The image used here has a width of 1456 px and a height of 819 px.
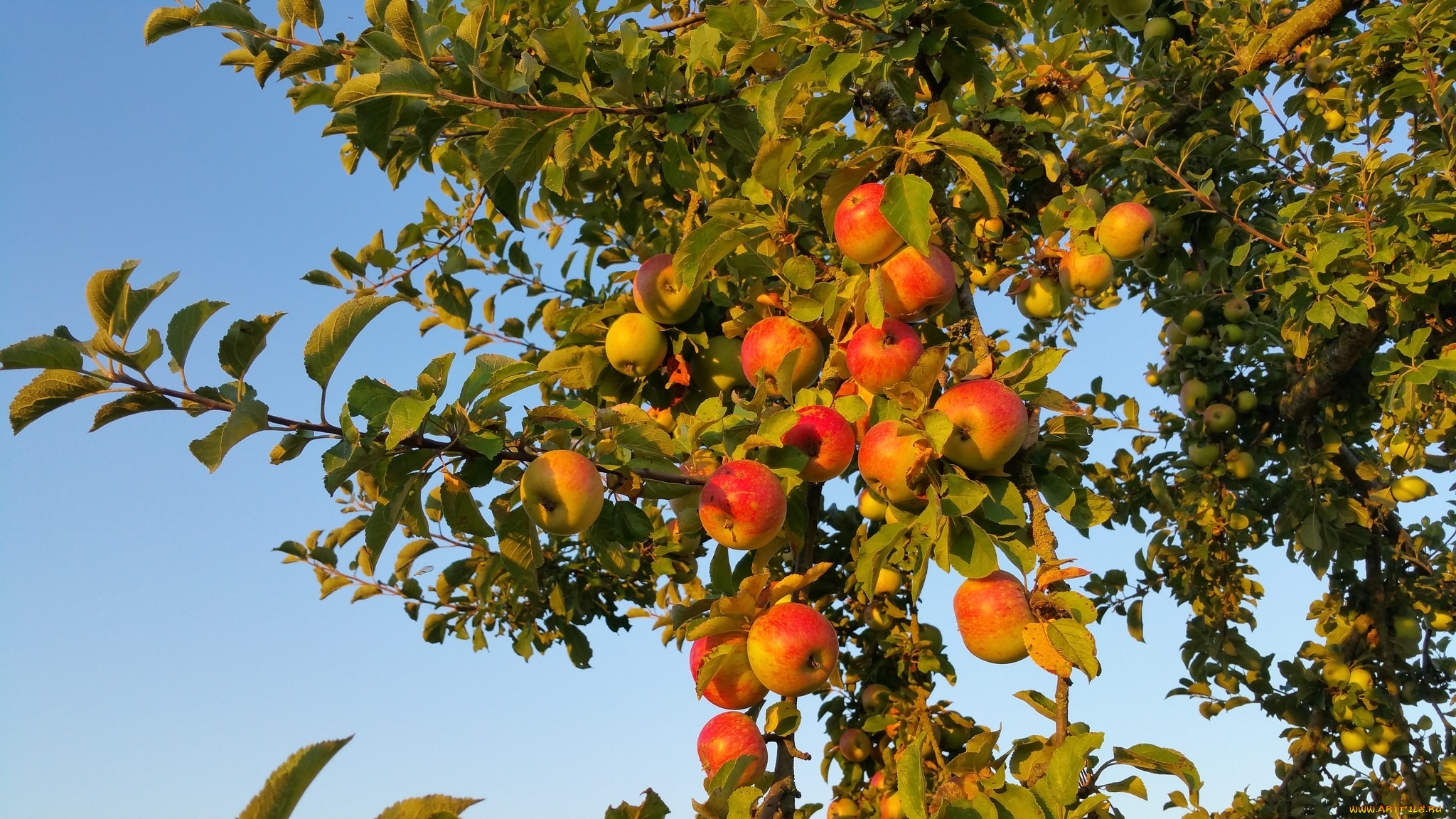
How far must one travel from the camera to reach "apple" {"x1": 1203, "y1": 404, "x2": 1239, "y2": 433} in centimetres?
491

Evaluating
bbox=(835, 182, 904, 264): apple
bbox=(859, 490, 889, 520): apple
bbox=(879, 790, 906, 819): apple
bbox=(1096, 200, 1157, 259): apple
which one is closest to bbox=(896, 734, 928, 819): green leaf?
bbox=(859, 490, 889, 520): apple

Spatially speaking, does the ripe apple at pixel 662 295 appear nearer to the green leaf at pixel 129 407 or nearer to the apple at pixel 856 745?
the green leaf at pixel 129 407

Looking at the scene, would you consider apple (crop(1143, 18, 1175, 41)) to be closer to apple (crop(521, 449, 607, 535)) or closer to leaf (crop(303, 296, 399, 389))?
apple (crop(521, 449, 607, 535))

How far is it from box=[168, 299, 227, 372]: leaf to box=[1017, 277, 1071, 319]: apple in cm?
287

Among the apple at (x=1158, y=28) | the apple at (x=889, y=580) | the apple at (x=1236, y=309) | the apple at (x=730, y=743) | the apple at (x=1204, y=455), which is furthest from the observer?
the apple at (x=1204, y=455)

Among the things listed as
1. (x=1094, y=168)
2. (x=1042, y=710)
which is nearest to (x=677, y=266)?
(x=1042, y=710)

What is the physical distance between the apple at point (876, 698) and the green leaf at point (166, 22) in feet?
10.4

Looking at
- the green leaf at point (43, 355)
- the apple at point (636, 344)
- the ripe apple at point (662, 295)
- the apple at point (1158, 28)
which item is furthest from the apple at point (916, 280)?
the apple at point (1158, 28)

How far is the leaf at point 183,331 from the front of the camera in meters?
1.53

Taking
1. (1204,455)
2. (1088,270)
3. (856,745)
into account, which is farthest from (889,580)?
(1204,455)

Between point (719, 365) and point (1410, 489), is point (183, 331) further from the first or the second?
point (1410, 489)

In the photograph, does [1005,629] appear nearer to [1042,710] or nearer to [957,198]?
[1042,710]

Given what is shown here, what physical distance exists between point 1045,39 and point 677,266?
6.91ft

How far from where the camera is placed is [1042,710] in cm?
166
